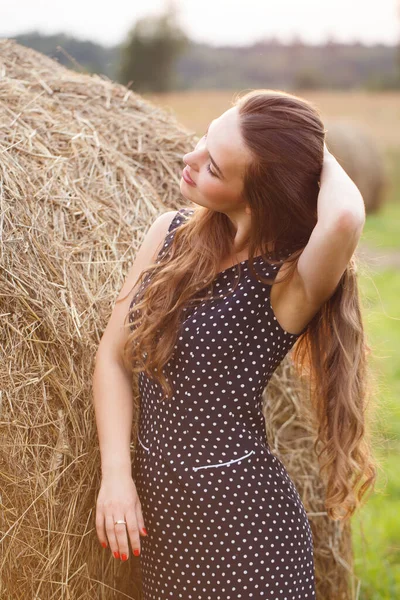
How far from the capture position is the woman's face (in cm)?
204

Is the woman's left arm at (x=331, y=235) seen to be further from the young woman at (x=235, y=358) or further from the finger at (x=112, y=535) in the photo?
the finger at (x=112, y=535)

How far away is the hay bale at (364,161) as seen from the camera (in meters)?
15.7

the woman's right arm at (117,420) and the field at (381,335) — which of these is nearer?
the woman's right arm at (117,420)

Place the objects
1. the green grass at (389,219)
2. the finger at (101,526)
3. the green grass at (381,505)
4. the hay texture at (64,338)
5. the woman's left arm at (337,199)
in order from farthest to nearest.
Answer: the green grass at (389,219) → the green grass at (381,505) → the hay texture at (64,338) → the finger at (101,526) → the woman's left arm at (337,199)

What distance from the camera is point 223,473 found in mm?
2088

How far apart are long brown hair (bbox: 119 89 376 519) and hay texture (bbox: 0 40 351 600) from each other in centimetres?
25

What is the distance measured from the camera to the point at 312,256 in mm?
2012

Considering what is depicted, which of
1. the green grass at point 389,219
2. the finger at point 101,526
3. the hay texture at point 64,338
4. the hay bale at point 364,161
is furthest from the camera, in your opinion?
the hay bale at point 364,161

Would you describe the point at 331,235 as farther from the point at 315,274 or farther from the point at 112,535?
the point at 112,535

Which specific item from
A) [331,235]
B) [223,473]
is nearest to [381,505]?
[223,473]

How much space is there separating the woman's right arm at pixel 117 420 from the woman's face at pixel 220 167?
287 millimetres

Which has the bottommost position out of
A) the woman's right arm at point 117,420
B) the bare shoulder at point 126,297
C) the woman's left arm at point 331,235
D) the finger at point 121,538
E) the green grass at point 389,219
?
the green grass at point 389,219

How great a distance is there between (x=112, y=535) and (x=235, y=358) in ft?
1.82

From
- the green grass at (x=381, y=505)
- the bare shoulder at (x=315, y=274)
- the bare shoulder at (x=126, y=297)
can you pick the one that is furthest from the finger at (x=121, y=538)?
the green grass at (x=381, y=505)
